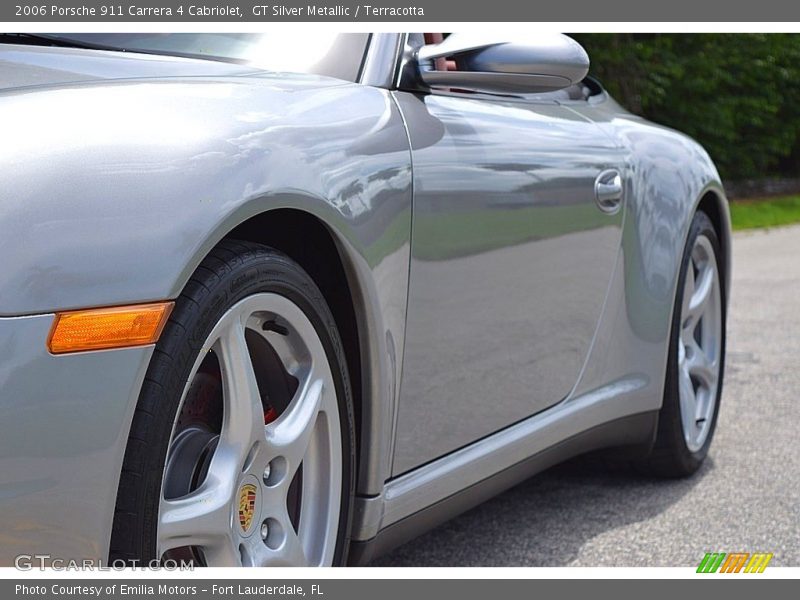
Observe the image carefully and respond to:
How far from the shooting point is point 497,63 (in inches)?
101

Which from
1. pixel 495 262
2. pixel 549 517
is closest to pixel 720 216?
pixel 549 517

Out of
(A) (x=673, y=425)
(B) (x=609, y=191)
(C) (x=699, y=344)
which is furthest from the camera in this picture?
(C) (x=699, y=344)

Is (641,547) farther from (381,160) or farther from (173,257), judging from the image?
(173,257)

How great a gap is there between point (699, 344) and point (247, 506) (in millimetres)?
2397

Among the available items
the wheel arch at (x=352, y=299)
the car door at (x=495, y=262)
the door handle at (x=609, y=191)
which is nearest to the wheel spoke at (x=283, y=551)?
the wheel arch at (x=352, y=299)

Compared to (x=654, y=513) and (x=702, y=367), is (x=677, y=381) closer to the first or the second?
(x=702, y=367)

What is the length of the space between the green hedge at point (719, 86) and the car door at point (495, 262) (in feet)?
49.9

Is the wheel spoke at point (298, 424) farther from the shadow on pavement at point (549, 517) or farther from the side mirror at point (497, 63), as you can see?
the shadow on pavement at point (549, 517)

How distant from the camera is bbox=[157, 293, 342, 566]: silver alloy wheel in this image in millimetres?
1913

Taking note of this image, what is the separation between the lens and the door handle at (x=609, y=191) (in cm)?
311

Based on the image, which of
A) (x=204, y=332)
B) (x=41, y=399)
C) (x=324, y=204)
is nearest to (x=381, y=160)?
(x=324, y=204)

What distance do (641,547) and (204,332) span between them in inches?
67.2

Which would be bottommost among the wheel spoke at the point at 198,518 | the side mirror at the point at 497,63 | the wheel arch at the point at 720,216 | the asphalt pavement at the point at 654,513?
the asphalt pavement at the point at 654,513

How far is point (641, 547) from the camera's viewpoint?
10.4 feet
